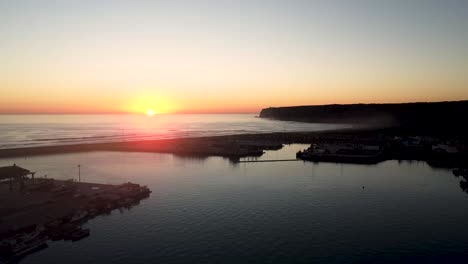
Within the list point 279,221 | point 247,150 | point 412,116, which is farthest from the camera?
point 412,116

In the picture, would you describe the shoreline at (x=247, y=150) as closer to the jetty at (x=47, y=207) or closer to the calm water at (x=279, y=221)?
the calm water at (x=279, y=221)

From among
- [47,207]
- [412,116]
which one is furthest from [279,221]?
[412,116]

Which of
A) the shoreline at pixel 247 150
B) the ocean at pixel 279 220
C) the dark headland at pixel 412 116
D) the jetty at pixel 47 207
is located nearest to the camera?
the ocean at pixel 279 220

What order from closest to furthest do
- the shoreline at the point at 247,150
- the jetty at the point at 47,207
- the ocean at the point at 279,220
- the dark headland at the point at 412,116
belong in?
the ocean at the point at 279,220 < the jetty at the point at 47,207 < the shoreline at the point at 247,150 < the dark headland at the point at 412,116

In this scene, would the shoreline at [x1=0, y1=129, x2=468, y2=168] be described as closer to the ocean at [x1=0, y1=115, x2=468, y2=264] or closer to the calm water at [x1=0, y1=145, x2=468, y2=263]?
the ocean at [x1=0, y1=115, x2=468, y2=264]

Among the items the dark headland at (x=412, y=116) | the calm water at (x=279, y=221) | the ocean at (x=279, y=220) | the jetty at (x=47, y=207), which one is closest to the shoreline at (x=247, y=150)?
the ocean at (x=279, y=220)

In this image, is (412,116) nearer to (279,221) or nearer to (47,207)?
(279,221)

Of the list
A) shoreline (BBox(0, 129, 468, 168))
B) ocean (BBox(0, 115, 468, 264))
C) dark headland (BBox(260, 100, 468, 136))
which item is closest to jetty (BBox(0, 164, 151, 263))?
ocean (BBox(0, 115, 468, 264))
